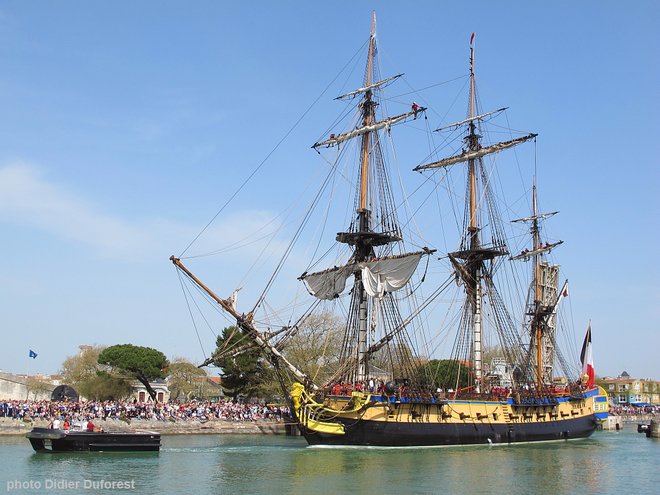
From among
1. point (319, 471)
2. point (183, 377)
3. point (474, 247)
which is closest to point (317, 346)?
point (474, 247)

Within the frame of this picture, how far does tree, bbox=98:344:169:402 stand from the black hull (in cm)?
4183

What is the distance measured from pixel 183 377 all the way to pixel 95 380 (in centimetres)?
1538

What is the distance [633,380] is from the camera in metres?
169

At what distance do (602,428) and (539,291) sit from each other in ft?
69.3

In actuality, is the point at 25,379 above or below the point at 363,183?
below

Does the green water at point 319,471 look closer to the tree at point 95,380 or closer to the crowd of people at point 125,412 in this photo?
the crowd of people at point 125,412

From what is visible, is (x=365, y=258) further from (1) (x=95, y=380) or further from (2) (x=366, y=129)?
(1) (x=95, y=380)

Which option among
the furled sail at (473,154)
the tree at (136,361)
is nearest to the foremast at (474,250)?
the furled sail at (473,154)

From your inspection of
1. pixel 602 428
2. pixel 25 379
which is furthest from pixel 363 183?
pixel 25 379

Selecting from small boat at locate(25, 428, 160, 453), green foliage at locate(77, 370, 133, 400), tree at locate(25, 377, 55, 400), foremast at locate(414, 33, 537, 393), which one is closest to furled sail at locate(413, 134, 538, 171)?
foremast at locate(414, 33, 537, 393)

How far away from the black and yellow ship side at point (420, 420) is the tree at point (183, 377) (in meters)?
47.8

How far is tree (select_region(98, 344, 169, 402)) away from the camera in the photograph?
80188 millimetres

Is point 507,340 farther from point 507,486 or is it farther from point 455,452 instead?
point 507,486

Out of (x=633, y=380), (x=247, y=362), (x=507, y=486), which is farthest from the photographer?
(x=633, y=380)
